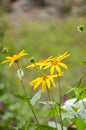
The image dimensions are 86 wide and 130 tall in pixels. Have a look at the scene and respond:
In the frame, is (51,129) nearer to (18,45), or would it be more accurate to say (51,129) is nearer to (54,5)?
(18,45)

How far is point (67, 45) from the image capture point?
21.6 feet

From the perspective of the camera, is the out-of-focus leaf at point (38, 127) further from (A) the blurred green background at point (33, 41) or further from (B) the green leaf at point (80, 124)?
(A) the blurred green background at point (33, 41)

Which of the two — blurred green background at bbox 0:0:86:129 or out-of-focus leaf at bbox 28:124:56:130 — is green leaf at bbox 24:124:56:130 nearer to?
out-of-focus leaf at bbox 28:124:56:130

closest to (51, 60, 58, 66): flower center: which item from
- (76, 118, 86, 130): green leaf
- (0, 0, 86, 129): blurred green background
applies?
(76, 118, 86, 130): green leaf

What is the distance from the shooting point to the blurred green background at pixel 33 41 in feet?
12.9

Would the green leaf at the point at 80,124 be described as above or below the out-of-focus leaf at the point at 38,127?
below

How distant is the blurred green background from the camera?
12.9 ft

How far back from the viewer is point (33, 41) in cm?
684

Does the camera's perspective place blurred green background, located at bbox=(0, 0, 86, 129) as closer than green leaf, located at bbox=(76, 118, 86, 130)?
No

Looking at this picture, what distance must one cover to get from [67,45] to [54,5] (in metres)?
2.62

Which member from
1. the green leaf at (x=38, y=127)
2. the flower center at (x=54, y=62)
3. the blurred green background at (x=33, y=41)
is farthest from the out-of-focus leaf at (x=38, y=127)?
the blurred green background at (x=33, y=41)

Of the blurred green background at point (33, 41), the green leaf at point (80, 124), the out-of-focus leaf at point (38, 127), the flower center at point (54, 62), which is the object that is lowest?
the green leaf at point (80, 124)

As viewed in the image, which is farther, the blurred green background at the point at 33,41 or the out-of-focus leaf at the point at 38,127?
the blurred green background at the point at 33,41

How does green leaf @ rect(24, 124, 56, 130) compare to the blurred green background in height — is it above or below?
below
